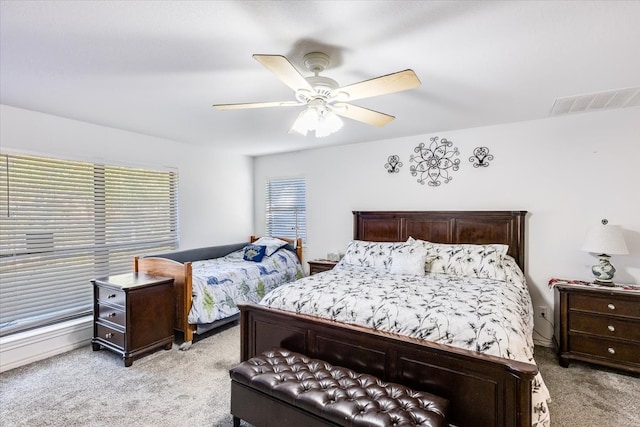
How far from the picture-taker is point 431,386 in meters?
1.84

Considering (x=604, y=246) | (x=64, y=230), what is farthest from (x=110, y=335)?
(x=604, y=246)

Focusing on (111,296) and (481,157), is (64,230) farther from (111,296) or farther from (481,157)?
(481,157)

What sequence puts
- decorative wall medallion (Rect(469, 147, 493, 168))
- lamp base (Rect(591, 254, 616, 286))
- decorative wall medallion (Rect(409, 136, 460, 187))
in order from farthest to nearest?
decorative wall medallion (Rect(409, 136, 460, 187)) < decorative wall medallion (Rect(469, 147, 493, 168)) < lamp base (Rect(591, 254, 616, 286))

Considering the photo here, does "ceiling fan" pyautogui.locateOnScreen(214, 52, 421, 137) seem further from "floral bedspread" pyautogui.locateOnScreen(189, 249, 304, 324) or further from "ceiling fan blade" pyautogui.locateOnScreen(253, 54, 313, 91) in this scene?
"floral bedspread" pyautogui.locateOnScreen(189, 249, 304, 324)

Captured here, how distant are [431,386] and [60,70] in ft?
10.5

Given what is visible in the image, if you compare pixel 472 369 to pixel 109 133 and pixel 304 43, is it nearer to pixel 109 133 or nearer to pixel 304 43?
pixel 304 43

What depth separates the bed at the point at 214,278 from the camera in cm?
328

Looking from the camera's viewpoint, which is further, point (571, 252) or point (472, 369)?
point (571, 252)

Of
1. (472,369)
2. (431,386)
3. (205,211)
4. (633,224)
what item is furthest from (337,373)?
(205,211)

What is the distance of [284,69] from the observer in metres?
1.62

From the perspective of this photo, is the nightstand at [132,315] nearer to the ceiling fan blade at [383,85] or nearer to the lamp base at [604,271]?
the ceiling fan blade at [383,85]

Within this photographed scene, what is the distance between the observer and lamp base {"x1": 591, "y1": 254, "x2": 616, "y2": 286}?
9.36 feet

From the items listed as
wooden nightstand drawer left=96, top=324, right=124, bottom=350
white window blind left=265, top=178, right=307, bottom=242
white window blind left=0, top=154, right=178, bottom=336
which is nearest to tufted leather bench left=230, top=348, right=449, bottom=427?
wooden nightstand drawer left=96, top=324, right=124, bottom=350

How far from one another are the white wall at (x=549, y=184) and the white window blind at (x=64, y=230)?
10.3 ft
